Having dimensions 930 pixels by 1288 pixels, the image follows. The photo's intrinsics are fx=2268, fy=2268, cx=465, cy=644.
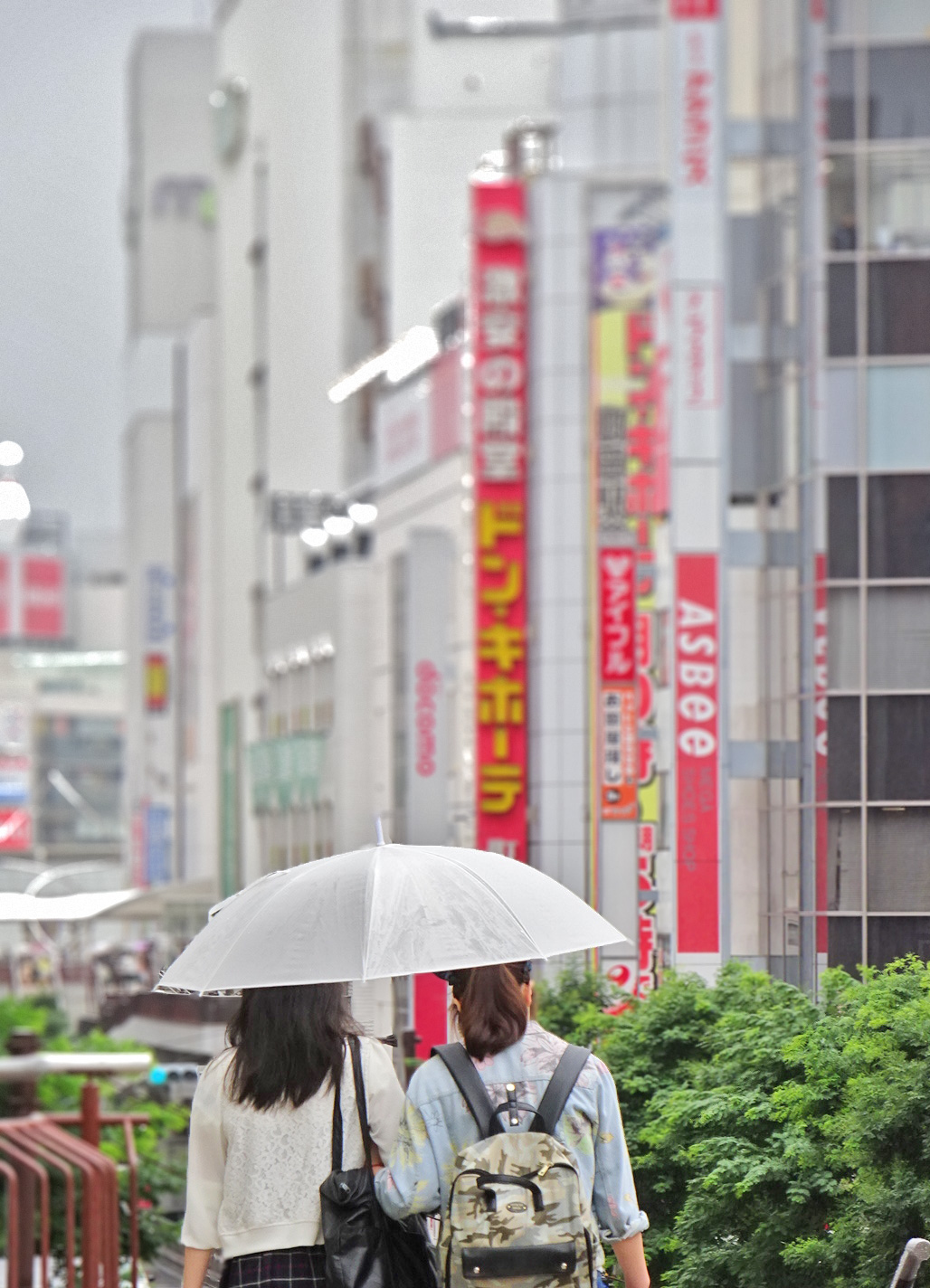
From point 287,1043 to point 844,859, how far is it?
19.7 feet

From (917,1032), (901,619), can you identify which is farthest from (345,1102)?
(901,619)

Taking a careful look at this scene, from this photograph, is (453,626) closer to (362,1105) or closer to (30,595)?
(362,1105)

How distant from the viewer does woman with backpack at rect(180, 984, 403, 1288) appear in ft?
15.8

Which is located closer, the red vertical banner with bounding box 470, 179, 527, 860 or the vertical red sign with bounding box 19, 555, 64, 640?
the red vertical banner with bounding box 470, 179, 527, 860

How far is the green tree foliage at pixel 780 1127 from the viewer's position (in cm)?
616

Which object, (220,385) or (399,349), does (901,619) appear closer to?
(399,349)

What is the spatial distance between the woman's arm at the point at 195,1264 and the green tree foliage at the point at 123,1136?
4.00m

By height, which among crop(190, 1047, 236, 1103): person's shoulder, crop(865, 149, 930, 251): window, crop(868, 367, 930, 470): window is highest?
crop(865, 149, 930, 251): window

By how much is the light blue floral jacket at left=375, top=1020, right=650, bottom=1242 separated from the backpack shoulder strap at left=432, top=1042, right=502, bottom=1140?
0.06 feet

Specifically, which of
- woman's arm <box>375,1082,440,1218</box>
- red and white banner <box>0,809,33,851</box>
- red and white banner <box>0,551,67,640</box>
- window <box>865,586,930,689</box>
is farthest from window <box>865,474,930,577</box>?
red and white banner <box>0,551,67,640</box>

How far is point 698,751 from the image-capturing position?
12961mm

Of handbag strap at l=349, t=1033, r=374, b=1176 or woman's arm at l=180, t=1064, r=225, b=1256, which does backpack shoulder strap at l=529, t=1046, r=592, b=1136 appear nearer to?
handbag strap at l=349, t=1033, r=374, b=1176

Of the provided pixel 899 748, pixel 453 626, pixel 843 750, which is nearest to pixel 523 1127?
pixel 899 748

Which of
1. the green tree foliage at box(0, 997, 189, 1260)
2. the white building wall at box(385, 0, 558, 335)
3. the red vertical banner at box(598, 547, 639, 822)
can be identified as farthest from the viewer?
the white building wall at box(385, 0, 558, 335)
